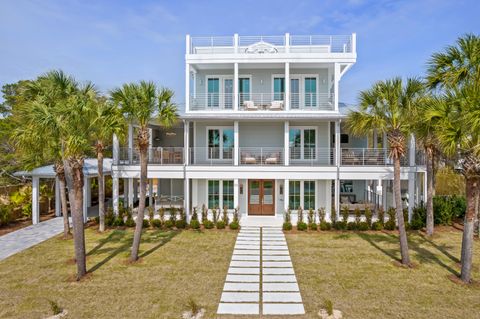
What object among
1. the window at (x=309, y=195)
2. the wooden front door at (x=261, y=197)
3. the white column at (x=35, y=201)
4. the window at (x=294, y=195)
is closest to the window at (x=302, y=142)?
the window at (x=294, y=195)

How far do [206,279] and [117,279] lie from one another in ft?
8.95

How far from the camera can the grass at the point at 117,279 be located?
787 cm

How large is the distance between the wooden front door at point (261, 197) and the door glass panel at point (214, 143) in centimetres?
272

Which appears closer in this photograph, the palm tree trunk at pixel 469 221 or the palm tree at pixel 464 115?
the palm tree at pixel 464 115

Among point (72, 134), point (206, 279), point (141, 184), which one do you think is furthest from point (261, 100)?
point (206, 279)

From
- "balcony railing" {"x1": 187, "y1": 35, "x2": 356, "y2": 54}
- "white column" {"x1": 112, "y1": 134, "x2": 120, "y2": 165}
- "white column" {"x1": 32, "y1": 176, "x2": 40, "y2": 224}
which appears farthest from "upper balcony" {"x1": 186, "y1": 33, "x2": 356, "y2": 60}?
"white column" {"x1": 32, "y1": 176, "x2": 40, "y2": 224}

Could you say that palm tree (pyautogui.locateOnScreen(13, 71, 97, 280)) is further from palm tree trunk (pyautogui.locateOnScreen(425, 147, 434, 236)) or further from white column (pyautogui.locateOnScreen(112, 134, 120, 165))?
palm tree trunk (pyautogui.locateOnScreen(425, 147, 434, 236))

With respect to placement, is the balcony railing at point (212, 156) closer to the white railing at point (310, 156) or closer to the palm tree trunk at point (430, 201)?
the white railing at point (310, 156)

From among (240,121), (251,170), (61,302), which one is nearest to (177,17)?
(240,121)

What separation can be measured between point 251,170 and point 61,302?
35.1 feet

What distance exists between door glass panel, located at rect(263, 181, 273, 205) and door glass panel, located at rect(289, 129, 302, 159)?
2.23 meters

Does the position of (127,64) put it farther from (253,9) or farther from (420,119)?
(420,119)

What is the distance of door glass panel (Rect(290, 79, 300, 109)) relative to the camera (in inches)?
765

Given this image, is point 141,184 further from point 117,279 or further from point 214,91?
point 214,91
